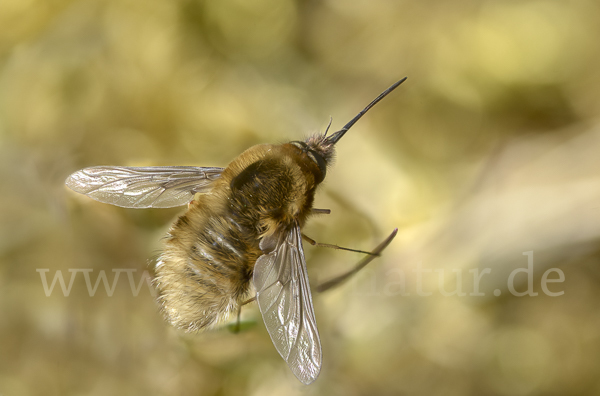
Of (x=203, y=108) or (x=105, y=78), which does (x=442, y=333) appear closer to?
(x=203, y=108)

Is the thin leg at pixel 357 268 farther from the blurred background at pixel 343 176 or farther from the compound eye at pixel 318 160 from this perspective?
the compound eye at pixel 318 160

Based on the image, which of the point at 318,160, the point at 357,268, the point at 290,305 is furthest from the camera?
the point at 357,268

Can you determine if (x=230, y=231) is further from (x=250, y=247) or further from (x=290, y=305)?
(x=290, y=305)

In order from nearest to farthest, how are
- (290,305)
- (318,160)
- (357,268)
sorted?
(290,305)
(318,160)
(357,268)

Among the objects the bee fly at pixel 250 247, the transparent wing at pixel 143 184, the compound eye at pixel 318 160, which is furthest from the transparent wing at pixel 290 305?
the transparent wing at pixel 143 184

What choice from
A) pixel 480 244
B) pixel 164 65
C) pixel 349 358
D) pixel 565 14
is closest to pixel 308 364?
pixel 349 358

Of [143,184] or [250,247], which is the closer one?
[250,247]

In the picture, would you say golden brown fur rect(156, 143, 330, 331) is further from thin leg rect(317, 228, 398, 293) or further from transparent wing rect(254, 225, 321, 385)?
thin leg rect(317, 228, 398, 293)

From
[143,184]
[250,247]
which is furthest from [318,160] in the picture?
[143,184]

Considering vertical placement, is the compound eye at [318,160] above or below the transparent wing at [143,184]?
above
